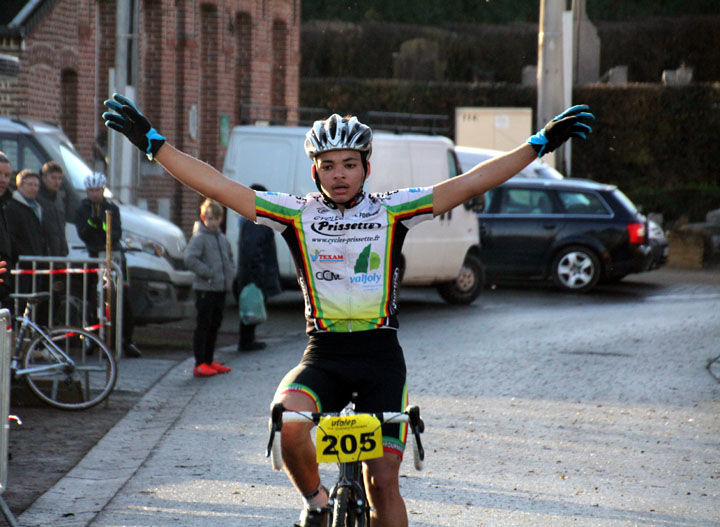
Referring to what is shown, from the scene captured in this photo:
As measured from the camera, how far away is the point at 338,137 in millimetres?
4883

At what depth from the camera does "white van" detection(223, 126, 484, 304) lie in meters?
17.6

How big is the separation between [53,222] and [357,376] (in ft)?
26.8

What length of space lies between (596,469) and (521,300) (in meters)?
11.8

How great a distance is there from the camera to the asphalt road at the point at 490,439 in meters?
6.88

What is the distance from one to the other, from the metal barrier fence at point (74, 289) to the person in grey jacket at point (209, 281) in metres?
0.90

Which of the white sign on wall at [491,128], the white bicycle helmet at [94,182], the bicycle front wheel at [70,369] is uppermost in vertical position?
the white sign on wall at [491,128]

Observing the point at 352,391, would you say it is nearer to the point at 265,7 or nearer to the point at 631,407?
the point at 631,407

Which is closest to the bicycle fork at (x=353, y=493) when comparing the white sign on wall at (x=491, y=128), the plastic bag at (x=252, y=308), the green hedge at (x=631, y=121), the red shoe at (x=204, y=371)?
the red shoe at (x=204, y=371)

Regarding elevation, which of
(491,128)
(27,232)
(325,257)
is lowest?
(27,232)

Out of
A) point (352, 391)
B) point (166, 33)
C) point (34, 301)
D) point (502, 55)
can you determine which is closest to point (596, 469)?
point (352, 391)

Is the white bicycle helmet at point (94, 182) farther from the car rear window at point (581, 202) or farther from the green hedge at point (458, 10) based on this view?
the green hedge at point (458, 10)

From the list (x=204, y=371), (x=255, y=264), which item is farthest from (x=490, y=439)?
(x=255, y=264)

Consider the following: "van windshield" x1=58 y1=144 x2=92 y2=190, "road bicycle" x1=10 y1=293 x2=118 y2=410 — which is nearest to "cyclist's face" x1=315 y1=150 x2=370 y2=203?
"road bicycle" x1=10 y1=293 x2=118 y2=410

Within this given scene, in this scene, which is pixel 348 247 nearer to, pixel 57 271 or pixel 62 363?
pixel 62 363
